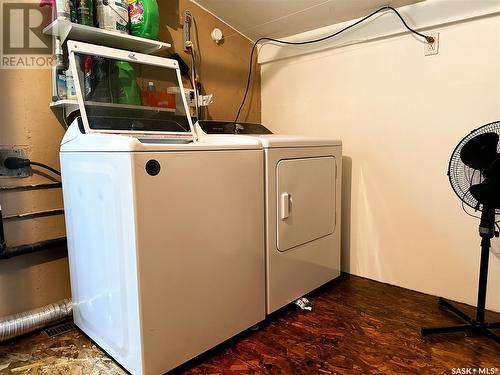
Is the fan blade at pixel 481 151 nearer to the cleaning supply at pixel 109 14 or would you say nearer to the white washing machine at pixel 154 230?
the white washing machine at pixel 154 230

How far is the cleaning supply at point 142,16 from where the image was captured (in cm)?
191

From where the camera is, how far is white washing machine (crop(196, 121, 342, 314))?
71.0 inches

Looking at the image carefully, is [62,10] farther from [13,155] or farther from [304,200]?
[304,200]

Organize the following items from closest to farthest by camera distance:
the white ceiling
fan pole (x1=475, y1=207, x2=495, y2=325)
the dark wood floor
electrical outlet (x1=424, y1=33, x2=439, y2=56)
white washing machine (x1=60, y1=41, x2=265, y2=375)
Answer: white washing machine (x1=60, y1=41, x2=265, y2=375)
the dark wood floor
fan pole (x1=475, y1=207, x2=495, y2=325)
electrical outlet (x1=424, y1=33, x2=439, y2=56)
the white ceiling

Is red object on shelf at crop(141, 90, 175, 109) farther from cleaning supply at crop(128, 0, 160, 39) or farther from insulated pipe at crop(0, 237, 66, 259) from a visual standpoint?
insulated pipe at crop(0, 237, 66, 259)

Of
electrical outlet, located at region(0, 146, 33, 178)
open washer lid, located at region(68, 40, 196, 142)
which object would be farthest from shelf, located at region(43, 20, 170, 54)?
electrical outlet, located at region(0, 146, 33, 178)

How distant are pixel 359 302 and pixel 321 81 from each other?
5.14 ft

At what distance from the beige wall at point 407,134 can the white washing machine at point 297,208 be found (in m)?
0.23

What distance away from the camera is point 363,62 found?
230 cm

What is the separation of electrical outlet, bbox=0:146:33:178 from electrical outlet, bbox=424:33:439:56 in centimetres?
230

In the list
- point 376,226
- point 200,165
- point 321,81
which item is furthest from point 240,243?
point 321,81

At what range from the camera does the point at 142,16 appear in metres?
1.92

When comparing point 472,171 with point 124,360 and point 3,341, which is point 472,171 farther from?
point 3,341

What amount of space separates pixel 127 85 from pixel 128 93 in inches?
1.7
